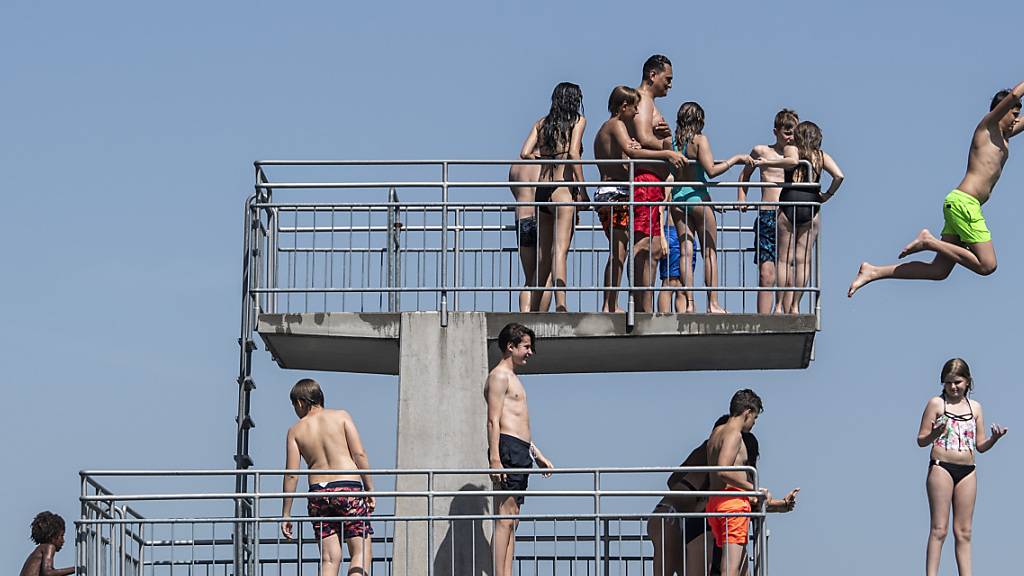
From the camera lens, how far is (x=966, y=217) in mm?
21250

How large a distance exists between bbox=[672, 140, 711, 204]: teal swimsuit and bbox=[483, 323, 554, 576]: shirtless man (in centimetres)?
262

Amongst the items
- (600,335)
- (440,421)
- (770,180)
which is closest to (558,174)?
(600,335)

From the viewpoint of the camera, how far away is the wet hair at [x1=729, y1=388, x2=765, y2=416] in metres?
19.5

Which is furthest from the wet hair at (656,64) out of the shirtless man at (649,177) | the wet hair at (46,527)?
the wet hair at (46,527)

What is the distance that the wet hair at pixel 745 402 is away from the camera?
1947 cm

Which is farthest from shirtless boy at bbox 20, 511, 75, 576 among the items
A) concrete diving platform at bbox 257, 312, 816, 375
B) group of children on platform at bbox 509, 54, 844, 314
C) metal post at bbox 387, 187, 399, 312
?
group of children on platform at bbox 509, 54, 844, 314

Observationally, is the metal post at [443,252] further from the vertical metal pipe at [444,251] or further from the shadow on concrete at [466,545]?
the shadow on concrete at [466,545]

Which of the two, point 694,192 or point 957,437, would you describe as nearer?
point 957,437

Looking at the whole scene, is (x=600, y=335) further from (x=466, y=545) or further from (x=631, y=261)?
(x=466, y=545)

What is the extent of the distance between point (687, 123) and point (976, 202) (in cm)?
271

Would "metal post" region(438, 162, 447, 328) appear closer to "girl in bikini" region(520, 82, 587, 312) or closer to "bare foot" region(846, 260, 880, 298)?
"girl in bikini" region(520, 82, 587, 312)

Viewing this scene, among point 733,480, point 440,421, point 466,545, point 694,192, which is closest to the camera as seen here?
point 733,480

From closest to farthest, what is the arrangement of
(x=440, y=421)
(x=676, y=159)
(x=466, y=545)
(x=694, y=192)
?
(x=466, y=545) → (x=440, y=421) → (x=676, y=159) → (x=694, y=192)

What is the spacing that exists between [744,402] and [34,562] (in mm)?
6445
